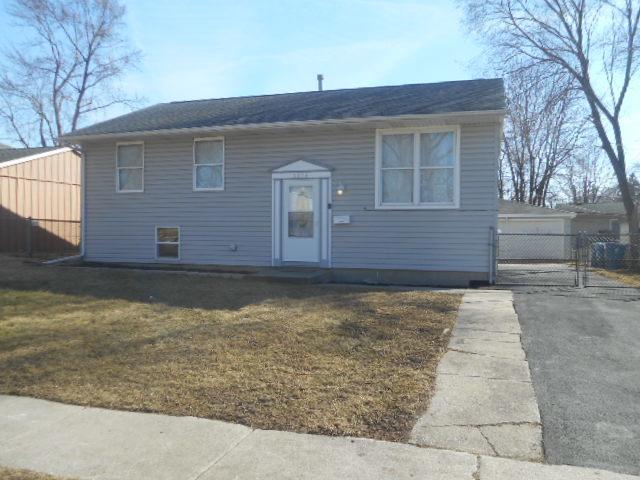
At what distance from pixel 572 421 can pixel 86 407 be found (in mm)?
3888

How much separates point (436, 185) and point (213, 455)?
9145 mm

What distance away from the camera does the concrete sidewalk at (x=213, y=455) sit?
11.3ft

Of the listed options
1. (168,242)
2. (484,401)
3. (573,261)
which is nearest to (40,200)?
(168,242)

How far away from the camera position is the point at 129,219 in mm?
14273

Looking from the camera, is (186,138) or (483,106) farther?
(186,138)

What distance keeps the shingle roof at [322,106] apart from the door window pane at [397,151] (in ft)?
2.09

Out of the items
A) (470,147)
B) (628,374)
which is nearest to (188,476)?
(628,374)

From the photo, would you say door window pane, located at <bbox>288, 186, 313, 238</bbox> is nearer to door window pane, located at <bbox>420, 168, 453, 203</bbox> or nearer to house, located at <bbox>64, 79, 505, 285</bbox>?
house, located at <bbox>64, 79, 505, 285</bbox>

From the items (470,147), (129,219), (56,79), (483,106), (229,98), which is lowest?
(129,219)

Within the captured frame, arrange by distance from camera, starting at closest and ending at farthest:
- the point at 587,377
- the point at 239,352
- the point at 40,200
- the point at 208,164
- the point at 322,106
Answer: the point at 587,377 < the point at 239,352 < the point at 322,106 < the point at 208,164 < the point at 40,200

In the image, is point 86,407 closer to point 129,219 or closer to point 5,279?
point 5,279

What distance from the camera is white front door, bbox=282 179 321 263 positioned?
12.6 metres

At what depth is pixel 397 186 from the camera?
1209 centimetres

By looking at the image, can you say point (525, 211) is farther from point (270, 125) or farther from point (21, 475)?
point (21, 475)
